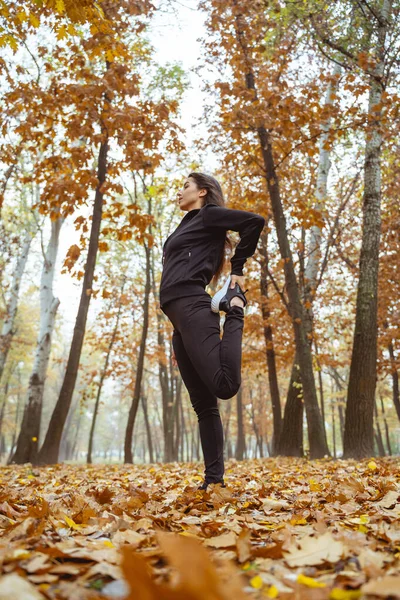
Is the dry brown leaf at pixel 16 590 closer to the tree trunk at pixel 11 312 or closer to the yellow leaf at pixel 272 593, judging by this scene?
the yellow leaf at pixel 272 593

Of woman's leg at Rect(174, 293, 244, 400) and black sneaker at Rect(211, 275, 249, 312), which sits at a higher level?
black sneaker at Rect(211, 275, 249, 312)

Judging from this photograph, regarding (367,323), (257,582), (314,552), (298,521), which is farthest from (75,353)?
(257,582)

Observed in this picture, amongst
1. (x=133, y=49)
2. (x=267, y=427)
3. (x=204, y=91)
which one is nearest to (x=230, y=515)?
(x=204, y=91)

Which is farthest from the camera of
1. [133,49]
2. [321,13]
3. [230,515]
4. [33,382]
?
[133,49]

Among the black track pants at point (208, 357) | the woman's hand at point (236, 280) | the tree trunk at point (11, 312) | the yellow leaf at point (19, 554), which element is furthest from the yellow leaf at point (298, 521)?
the tree trunk at point (11, 312)

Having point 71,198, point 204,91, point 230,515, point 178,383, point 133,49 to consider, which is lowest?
point 230,515

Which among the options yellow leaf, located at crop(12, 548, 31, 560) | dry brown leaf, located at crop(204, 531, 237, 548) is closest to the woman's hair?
dry brown leaf, located at crop(204, 531, 237, 548)

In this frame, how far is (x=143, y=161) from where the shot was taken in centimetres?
767

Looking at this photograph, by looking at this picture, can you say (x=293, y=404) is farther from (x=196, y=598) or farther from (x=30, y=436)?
(x=196, y=598)

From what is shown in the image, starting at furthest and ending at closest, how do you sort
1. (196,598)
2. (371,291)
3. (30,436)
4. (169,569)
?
(30,436) < (371,291) < (169,569) < (196,598)

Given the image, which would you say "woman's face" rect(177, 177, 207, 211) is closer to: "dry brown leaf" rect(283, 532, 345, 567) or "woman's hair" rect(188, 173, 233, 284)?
"woman's hair" rect(188, 173, 233, 284)

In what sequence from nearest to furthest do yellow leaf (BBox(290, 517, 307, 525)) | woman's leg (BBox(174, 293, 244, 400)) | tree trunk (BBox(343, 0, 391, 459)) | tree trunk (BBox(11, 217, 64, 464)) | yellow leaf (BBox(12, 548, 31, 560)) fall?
yellow leaf (BBox(12, 548, 31, 560)), yellow leaf (BBox(290, 517, 307, 525)), woman's leg (BBox(174, 293, 244, 400)), tree trunk (BBox(343, 0, 391, 459)), tree trunk (BBox(11, 217, 64, 464))

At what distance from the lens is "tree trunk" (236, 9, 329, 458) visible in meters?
7.50

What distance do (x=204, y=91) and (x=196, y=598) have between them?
31.3 feet
